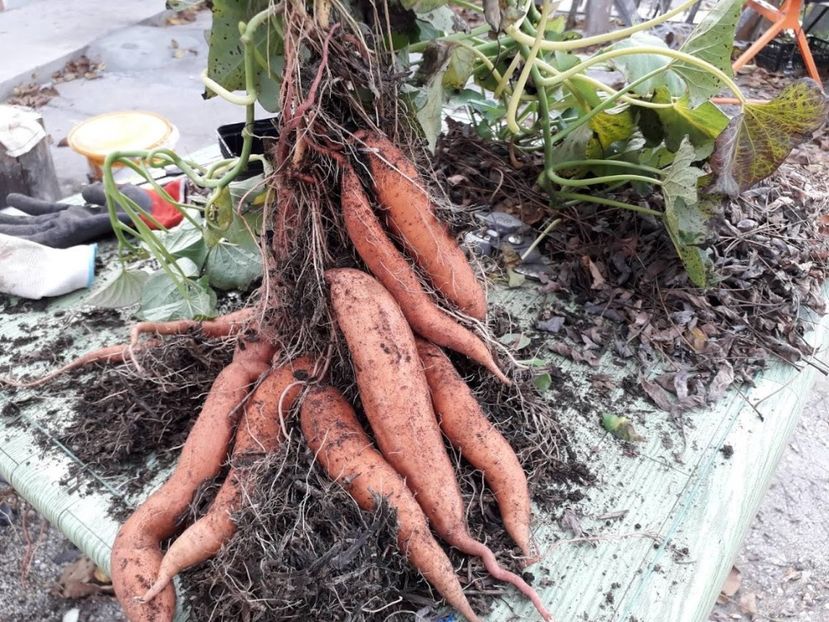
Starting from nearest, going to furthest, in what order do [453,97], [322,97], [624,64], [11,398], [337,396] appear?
[322,97] < [337,396] < [11,398] < [624,64] < [453,97]

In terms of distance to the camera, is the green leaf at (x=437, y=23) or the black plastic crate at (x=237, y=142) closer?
the green leaf at (x=437, y=23)

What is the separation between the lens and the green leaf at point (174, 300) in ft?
4.11

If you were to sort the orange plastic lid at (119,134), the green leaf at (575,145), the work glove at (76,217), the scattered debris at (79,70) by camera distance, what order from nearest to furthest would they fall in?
1. the green leaf at (575,145)
2. the work glove at (76,217)
3. the orange plastic lid at (119,134)
4. the scattered debris at (79,70)

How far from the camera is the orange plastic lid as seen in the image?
2.02 m

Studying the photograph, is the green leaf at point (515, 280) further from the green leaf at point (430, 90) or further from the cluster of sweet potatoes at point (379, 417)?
the green leaf at point (430, 90)

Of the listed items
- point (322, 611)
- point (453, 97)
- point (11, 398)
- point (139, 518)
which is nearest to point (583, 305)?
point (453, 97)

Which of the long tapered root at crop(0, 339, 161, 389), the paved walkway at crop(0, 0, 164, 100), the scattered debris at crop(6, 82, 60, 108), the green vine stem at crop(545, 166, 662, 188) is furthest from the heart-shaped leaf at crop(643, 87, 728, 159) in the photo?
the paved walkway at crop(0, 0, 164, 100)

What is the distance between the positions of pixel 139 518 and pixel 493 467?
556 mm

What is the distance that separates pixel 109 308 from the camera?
4.59 feet

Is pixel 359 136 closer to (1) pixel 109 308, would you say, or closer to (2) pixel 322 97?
(2) pixel 322 97

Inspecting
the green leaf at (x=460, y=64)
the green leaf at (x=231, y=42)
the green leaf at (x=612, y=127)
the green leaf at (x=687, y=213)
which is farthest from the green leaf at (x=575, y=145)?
the green leaf at (x=231, y=42)

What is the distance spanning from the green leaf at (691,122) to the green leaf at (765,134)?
0.22ft

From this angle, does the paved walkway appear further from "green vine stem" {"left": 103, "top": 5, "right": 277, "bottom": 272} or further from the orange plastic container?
"green vine stem" {"left": 103, "top": 5, "right": 277, "bottom": 272}

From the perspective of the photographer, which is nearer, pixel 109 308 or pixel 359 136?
pixel 359 136
